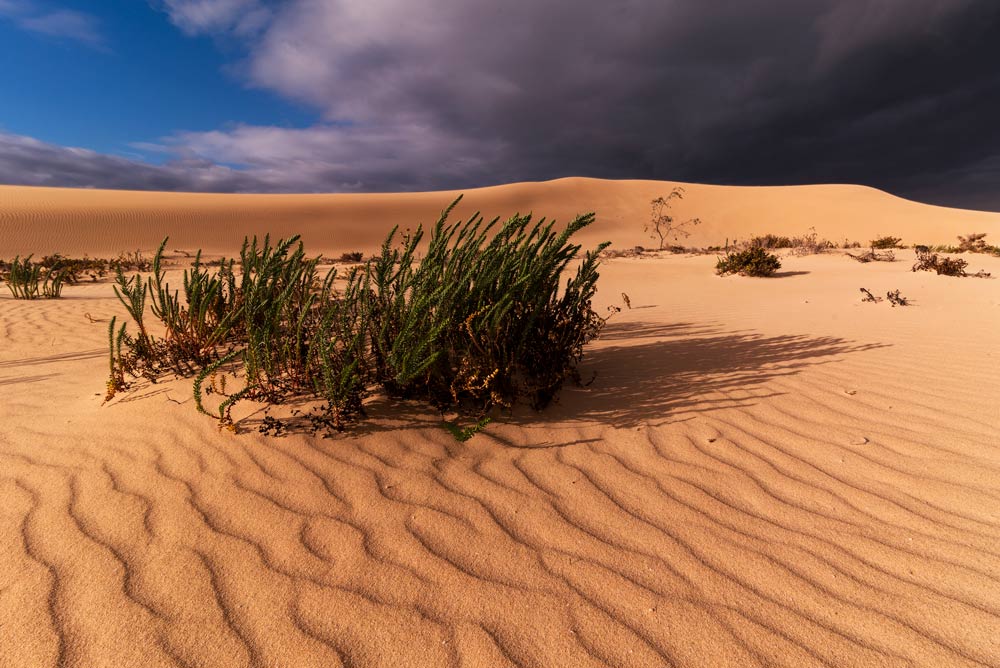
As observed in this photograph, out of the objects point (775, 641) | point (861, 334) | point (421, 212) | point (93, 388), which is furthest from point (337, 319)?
point (421, 212)

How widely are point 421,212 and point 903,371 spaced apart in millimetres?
35656

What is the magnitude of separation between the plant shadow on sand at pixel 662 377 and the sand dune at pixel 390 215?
2428 cm

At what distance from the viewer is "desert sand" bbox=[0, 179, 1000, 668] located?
1508mm

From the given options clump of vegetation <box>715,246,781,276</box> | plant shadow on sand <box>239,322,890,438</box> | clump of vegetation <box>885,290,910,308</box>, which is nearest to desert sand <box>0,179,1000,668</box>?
plant shadow on sand <box>239,322,890,438</box>

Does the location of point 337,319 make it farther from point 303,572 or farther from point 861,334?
point 861,334

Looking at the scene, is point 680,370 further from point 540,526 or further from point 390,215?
point 390,215

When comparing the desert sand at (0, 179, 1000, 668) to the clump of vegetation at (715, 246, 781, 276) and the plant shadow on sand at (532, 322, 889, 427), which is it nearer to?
the plant shadow on sand at (532, 322, 889, 427)

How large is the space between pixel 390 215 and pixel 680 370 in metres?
35.0

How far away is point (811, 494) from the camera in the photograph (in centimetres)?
224

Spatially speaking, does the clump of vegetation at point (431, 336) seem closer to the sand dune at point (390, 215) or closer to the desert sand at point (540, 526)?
the desert sand at point (540, 526)

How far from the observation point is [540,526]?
2012 mm

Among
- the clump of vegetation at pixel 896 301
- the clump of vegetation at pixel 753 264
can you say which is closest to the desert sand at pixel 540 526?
the clump of vegetation at pixel 896 301

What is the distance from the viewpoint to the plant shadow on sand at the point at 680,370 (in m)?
3.09

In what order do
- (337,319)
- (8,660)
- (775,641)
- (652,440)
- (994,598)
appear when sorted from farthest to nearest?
(337,319) < (652,440) < (994,598) < (775,641) < (8,660)
